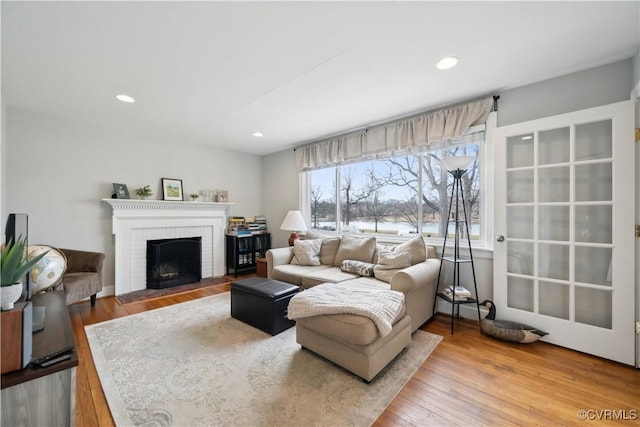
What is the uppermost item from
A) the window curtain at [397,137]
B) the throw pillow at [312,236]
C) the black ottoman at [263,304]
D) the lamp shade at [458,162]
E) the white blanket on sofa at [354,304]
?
the window curtain at [397,137]

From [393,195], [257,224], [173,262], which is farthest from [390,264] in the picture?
[173,262]

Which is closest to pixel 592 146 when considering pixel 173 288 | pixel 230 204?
pixel 230 204

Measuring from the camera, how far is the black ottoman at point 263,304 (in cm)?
248

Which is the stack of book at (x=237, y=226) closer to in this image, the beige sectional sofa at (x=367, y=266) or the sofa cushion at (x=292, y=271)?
the beige sectional sofa at (x=367, y=266)

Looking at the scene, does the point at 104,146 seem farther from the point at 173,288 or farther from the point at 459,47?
the point at 459,47

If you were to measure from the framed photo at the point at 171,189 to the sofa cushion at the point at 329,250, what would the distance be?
8.45 ft

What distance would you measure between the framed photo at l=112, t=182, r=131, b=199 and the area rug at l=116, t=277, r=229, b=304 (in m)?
1.40

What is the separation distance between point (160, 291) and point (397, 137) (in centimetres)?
405

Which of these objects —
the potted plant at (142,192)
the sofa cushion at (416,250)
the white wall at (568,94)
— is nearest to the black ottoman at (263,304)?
the sofa cushion at (416,250)

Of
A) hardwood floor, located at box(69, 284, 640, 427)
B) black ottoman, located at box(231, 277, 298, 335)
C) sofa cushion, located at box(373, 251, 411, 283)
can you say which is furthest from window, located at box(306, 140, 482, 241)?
black ottoman, located at box(231, 277, 298, 335)

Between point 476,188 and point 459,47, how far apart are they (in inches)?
62.8

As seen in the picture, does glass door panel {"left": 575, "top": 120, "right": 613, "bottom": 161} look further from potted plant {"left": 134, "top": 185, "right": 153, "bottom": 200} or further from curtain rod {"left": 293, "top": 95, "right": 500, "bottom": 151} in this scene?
potted plant {"left": 134, "top": 185, "right": 153, "bottom": 200}

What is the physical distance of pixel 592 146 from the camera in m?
2.20

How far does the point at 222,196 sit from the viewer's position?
487 cm
